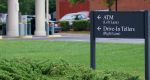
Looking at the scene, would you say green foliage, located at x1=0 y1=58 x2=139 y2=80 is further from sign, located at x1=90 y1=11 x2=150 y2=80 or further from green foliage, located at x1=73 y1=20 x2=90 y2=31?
green foliage, located at x1=73 y1=20 x2=90 y2=31

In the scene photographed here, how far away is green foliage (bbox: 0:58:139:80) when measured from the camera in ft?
21.7

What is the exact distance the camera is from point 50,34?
36625mm

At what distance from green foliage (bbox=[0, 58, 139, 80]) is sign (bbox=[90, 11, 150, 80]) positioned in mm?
1214

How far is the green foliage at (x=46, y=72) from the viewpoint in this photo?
6.62 meters

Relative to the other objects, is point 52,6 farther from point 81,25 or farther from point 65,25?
point 81,25

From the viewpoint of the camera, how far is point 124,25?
30.3ft

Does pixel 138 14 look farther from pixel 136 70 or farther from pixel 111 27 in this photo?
pixel 136 70

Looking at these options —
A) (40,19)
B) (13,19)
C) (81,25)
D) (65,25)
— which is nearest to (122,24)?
(13,19)

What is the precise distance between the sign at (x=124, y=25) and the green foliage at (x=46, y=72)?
1214 millimetres

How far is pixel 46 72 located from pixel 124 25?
2296mm

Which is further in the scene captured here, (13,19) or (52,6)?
(52,6)

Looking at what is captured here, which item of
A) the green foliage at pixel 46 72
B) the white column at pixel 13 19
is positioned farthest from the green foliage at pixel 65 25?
the green foliage at pixel 46 72

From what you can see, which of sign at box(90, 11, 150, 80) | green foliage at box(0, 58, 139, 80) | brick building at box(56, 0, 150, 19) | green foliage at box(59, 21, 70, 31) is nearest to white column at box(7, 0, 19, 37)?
green foliage at box(59, 21, 70, 31)

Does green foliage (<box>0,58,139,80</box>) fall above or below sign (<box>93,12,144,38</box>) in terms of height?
below
